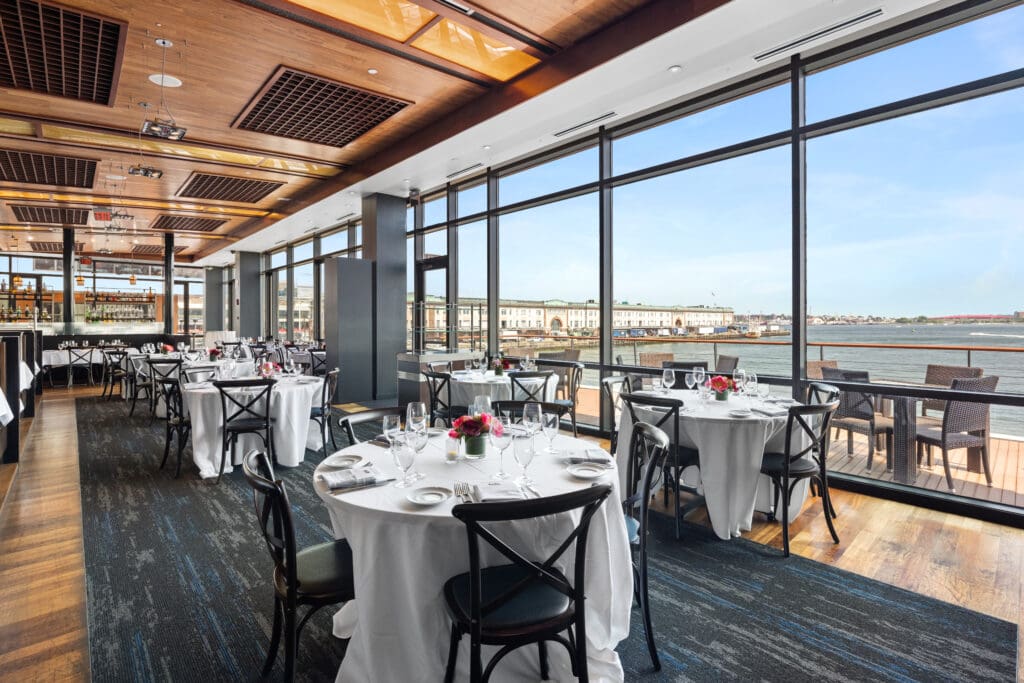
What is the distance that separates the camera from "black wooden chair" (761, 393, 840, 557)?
3.22 meters

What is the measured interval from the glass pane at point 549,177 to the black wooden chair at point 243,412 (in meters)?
4.27

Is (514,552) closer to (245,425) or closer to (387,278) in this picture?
(245,425)

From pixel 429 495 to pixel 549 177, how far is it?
19.5 ft

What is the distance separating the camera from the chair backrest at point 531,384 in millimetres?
5488

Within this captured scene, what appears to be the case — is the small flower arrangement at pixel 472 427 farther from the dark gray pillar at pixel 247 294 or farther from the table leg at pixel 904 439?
the dark gray pillar at pixel 247 294

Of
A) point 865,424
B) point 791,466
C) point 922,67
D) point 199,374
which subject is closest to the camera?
point 791,466

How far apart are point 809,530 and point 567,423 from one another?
11.4ft

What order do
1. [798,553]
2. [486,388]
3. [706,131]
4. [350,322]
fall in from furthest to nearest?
[350,322] < [486,388] < [706,131] < [798,553]

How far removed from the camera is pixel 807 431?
335cm

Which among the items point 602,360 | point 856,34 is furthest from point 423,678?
point 856,34

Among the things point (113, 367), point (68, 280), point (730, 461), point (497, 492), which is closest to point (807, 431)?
point (730, 461)

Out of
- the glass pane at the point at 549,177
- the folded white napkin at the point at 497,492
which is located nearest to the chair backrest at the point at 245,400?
the folded white napkin at the point at 497,492

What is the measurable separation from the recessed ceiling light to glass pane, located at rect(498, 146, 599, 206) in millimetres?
4113

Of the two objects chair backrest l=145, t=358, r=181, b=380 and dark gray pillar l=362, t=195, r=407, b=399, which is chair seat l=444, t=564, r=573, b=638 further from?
dark gray pillar l=362, t=195, r=407, b=399
